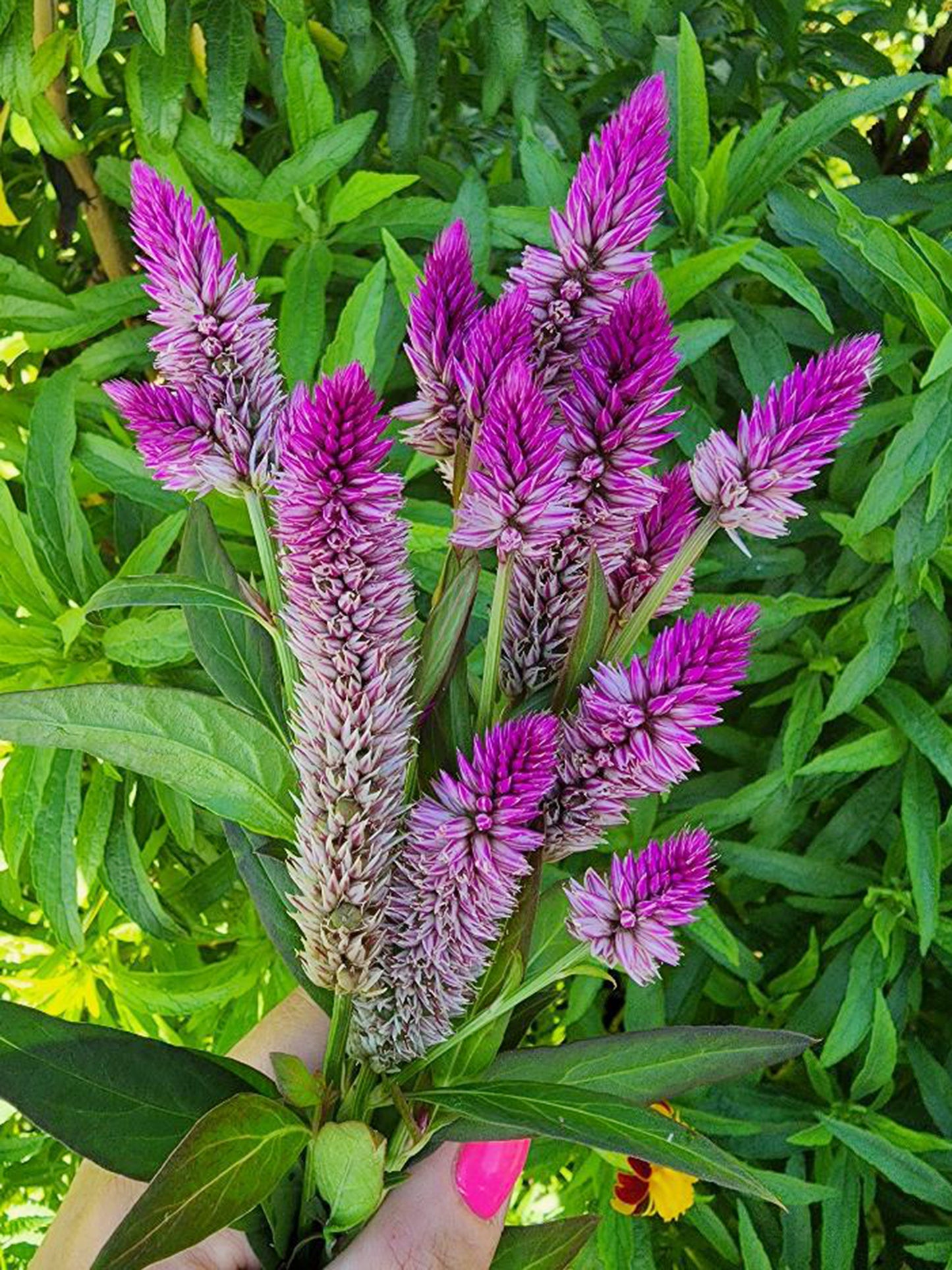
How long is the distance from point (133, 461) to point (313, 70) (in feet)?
0.99

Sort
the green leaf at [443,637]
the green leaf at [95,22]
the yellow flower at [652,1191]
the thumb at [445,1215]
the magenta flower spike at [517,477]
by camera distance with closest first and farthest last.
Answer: the magenta flower spike at [517,477] → the green leaf at [443,637] → the thumb at [445,1215] → the green leaf at [95,22] → the yellow flower at [652,1191]

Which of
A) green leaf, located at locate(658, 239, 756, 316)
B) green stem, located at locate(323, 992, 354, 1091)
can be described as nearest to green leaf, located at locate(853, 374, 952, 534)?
green leaf, located at locate(658, 239, 756, 316)

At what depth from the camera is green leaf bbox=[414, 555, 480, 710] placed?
1.53 ft

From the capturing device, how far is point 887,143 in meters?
1.21

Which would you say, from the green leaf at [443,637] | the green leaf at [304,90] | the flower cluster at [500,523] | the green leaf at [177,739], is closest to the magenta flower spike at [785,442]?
the flower cluster at [500,523]

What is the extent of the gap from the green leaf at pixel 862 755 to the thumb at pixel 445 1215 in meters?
0.37

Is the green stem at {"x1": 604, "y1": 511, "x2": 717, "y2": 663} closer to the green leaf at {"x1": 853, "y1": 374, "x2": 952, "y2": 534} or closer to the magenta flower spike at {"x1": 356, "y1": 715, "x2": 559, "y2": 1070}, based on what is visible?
the magenta flower spike at {"x1": 356, "y1": 715, "x2": 559, "y2": 1070}

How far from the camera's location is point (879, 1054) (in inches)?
35.5

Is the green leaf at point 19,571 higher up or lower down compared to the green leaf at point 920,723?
higher up

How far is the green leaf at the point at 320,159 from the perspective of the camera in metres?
0.83

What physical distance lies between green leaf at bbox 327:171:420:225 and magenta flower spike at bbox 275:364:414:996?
1.52 ft

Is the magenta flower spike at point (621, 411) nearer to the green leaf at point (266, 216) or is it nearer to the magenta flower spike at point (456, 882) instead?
the magenta flower spike at point (456, 882)

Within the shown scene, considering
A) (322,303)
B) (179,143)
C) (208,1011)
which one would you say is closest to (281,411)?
(322,303)

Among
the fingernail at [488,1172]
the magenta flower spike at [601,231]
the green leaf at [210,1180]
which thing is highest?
the magenta flower spike at [601,231]
